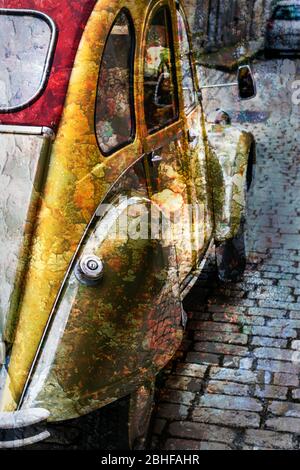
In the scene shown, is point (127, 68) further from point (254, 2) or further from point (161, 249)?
point (254, 2)

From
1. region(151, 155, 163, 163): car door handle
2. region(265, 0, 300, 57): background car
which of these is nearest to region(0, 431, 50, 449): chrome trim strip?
region(151, 155, 163, 163): car door handle

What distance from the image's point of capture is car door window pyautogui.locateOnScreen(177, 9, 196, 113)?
13.3ft

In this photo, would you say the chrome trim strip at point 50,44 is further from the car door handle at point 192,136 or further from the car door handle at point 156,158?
the car door handle at point 192,136

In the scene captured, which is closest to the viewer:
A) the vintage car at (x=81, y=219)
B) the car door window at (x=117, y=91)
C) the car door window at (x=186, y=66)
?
the vintage car at (x=81, y=219)

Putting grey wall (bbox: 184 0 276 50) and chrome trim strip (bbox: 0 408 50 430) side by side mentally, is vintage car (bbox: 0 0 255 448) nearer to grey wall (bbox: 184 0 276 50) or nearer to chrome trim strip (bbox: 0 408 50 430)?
chrome trim strip (bbox: 0 408 50 430)

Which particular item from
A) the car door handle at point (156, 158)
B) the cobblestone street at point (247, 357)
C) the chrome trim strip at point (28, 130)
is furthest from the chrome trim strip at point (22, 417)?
the car door handle at point (156, 158)

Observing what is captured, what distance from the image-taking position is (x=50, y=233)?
2.69 m

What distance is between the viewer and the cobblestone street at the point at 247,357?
3.27 m

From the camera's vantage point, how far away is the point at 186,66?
4297mm

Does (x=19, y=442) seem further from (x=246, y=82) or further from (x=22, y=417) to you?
(x=246, y=82)

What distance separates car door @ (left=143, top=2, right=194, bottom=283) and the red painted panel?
1.47 feet

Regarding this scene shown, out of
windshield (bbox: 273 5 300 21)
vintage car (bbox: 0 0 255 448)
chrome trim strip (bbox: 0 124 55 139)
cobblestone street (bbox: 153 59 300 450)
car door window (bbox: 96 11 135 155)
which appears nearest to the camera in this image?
vintage car (bbox: 0 0 255 448)

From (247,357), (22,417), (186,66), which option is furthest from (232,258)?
(22,417)

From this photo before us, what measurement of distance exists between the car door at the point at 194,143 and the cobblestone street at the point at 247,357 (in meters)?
0.59
